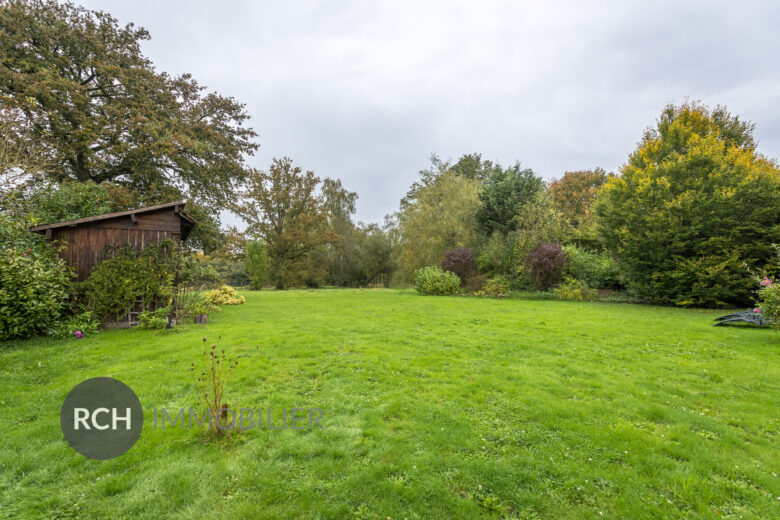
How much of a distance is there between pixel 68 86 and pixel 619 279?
23370 mm

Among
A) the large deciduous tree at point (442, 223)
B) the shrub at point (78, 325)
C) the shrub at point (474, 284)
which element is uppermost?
the large deciduous tree at point (442, 223)

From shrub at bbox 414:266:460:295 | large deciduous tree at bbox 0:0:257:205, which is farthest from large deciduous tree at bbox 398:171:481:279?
large deciduous tree at bbox 0:0:257:205

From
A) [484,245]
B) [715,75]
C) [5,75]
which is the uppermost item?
[715,75]

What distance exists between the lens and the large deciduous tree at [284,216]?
2567cm

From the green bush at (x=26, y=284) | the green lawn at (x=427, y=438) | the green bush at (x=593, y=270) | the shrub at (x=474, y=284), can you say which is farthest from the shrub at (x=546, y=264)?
the green bush at (x=26, y=284)

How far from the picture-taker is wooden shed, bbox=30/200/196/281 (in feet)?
22.5

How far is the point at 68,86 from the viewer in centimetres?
988

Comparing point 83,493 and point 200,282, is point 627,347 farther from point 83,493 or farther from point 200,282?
point 200,282

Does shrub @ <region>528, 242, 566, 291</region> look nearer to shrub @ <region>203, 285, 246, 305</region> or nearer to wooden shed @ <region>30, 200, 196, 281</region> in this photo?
shrub @ <region>203, 285, 246, 305</region>

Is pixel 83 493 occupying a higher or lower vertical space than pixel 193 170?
lower

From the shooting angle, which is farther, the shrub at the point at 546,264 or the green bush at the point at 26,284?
the shrub at the point at 546,264

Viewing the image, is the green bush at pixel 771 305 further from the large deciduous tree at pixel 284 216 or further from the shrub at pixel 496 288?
the large deciduous tree at pixel 284 216

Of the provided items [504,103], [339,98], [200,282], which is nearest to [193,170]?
[200,282]

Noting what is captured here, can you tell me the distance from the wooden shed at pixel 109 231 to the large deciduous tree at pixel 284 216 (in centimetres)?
1776
